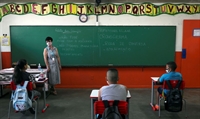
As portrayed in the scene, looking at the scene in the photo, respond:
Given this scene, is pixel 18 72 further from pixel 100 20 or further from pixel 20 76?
pixel 100 20

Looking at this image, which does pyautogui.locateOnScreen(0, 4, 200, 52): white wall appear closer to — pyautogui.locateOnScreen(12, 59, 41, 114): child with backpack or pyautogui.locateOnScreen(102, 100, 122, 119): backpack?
pyautogui.locateOnScreen(12, 59, 41, 114): child with backpack

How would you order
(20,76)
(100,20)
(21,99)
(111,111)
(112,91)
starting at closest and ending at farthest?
(111,111) → (112,91) → (21,99) → (20,76) → (100,20)

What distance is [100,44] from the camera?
5.48 metres

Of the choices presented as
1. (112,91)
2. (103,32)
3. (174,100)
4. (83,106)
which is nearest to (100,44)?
(103,32)

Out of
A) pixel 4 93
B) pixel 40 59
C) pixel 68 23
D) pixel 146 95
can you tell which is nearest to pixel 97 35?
pixel 68 23

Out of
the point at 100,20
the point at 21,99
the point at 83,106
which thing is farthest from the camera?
the point at 100,20

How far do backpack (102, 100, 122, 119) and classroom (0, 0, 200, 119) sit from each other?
10.7 feet

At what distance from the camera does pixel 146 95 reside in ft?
16.6

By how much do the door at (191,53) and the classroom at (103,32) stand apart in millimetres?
28

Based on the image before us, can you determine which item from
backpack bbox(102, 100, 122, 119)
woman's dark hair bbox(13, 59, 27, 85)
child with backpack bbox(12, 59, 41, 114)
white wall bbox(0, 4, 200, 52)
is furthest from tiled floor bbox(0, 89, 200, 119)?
white wall bbox(0, 4, 200, 52)

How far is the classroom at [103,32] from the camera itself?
5.38 meters

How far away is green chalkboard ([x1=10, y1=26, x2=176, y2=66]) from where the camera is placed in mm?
5406

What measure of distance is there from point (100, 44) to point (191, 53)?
2.72m

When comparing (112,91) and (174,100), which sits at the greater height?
(112,91)
